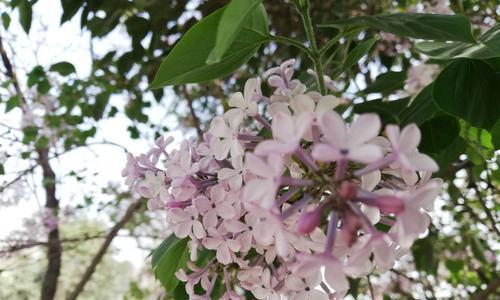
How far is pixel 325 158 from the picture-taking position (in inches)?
10.7

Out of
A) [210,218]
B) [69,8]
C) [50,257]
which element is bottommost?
[50,257]

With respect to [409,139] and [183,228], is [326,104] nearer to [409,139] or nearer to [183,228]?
[409,139]

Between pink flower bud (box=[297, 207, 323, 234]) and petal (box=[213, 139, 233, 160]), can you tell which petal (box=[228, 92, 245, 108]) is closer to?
petal (box=[213, 139, 233, 160])

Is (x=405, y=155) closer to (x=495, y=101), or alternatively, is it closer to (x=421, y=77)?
(x=495, y=101)

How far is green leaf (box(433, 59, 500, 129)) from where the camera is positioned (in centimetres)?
55

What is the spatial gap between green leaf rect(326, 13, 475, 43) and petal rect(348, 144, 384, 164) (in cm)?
21

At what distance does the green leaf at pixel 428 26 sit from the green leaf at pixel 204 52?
0.35 ft

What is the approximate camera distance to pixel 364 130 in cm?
28

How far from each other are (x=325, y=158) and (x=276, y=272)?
0.74 feet

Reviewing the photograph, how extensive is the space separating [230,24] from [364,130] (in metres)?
0.13

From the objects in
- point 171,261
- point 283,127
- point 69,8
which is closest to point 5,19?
point 69,8

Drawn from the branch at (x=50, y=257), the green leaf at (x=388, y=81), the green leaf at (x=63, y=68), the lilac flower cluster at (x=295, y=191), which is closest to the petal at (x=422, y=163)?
the lilac flower cluster at (x=295, y=191)

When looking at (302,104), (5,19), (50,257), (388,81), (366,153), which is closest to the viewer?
(366,153)

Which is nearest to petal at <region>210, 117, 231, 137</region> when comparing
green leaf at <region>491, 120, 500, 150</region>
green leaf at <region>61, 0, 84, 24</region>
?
green leaf at <region>491, 120, 500, 150</region>
